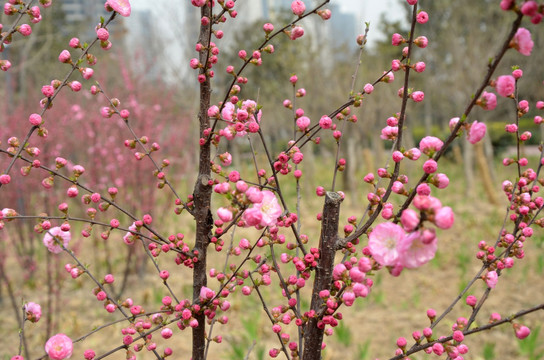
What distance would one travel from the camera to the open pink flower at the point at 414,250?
732 millimetres

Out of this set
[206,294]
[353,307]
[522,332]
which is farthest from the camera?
[353,307]

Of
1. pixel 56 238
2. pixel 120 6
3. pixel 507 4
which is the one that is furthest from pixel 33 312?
pixel 507 4

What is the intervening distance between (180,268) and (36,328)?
6.16ft

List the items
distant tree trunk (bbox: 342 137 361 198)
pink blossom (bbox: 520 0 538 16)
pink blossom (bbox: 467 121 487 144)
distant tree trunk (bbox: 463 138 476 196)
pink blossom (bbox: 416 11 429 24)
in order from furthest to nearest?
distant tree trunk (bbox: 342 137 361 198)
distant tree trunk (bbox: 463 138 476 196)
pink blossom (bbox: 416 11 429 24)
pink blossom (bbox: 467 121 487 144)
pink blossom (bbox: 520 0 538 16)

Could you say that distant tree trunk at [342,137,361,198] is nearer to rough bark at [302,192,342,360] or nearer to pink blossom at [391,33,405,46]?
rough bark at [302,192,342,360]

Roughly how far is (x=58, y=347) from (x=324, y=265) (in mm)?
731

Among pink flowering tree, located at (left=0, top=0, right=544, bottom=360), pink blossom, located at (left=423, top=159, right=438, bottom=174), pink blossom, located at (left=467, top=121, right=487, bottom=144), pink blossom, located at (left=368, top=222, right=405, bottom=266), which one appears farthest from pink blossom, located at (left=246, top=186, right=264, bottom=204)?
pink blossom, located at (left=467, top=121, right=487, bottom=144)

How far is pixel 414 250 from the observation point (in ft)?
2.50

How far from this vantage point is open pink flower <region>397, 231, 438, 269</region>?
2.40ft

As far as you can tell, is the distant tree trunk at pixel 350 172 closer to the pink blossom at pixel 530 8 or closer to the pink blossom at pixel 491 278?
the pink blossom at pixel 491 278

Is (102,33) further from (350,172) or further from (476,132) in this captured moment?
(350,172)

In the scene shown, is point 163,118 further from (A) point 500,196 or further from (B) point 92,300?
(A) point 500,196

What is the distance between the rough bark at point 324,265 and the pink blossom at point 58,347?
0.65 metres

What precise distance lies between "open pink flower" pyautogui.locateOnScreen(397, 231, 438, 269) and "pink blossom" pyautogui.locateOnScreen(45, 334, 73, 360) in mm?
883
